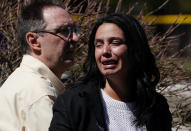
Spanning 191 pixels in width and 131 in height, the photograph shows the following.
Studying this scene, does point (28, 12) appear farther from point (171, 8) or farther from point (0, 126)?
point (171, 8)

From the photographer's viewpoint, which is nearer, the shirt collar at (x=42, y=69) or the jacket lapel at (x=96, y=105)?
the jacket lapel at (x=96, y=105)

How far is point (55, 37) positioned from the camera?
2.40m

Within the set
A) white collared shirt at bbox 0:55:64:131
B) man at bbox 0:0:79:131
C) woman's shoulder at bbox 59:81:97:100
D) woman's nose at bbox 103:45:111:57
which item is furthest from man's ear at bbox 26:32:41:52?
woman's nose at bbox 103:45:111:57

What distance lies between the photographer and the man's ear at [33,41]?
236cm

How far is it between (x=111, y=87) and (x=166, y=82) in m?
1.59

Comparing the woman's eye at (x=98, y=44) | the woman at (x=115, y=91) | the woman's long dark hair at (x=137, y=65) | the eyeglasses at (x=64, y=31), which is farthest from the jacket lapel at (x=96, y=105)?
the eyeglasses at (x=64, y=31)

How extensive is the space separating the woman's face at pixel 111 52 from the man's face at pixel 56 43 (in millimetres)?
288

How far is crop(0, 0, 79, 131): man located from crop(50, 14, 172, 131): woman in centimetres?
9

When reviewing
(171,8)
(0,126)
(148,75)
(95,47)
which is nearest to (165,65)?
(148,75)

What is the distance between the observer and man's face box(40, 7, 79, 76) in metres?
2.35

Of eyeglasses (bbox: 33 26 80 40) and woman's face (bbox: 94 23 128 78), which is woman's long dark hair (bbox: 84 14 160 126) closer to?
woman's face (bbox: 94 23 128 78)

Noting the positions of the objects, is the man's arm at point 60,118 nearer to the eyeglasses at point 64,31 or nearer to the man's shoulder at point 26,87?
the man's shoulder at point 26,87

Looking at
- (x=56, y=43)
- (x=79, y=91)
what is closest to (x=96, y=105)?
(x=79, y=91)

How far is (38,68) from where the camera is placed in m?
2.22
